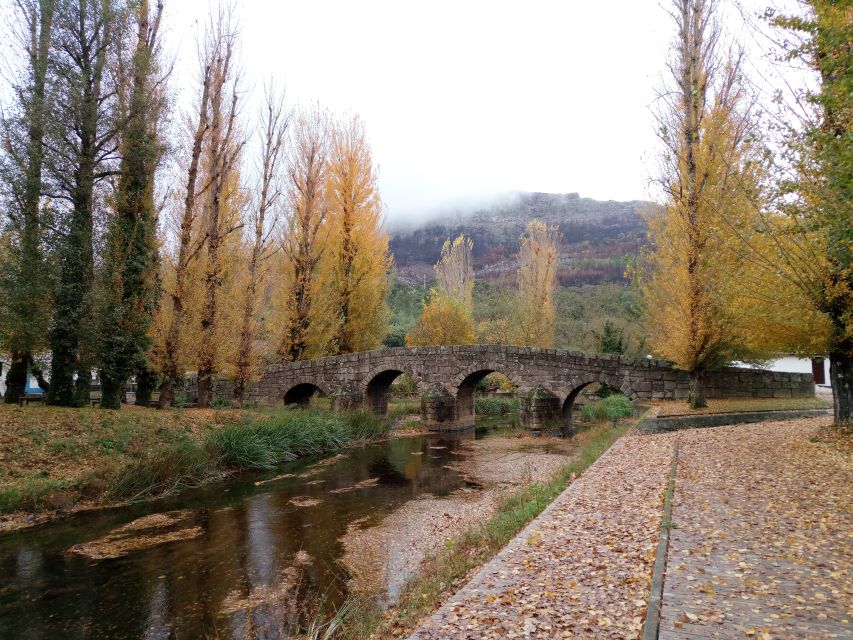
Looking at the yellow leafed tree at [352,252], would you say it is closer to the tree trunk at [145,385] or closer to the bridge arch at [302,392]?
the bridge arch at [302,392]

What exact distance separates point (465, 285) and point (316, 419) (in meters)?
20.1

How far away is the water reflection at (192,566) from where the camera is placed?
5.02 m

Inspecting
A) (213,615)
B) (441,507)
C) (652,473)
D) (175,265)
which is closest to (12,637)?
(213,615)

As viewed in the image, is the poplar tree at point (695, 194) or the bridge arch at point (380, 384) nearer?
the poplar tree at point (695, 194)

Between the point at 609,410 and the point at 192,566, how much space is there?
17.1 metres

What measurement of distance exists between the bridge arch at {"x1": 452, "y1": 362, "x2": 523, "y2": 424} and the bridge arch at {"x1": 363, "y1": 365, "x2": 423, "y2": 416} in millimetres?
1606

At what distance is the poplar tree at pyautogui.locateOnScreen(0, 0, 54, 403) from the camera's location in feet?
33.8

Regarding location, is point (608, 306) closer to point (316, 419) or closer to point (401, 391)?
point (401, 391)

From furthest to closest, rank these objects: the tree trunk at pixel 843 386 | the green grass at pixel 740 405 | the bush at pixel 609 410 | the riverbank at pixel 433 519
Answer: the bush at pixel 609 410
the green grass at pixel 740 405
the tree trunk at pixel 843 386
the riverbank at pixel 433 519

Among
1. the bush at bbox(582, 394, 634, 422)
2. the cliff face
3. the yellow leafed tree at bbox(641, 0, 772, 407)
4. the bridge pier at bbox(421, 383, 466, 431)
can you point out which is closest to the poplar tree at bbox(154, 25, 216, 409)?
the bridge pier at bbox(421, 383, 466, 431)

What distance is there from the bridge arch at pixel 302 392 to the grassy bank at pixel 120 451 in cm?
701

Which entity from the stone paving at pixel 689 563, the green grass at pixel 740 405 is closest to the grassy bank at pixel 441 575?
the stone paving at pixel 689 563

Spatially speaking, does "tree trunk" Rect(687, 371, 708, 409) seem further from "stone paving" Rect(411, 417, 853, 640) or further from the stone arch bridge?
"stone paving" Rect(411, 417, 853, 640)

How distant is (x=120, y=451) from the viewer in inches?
398
